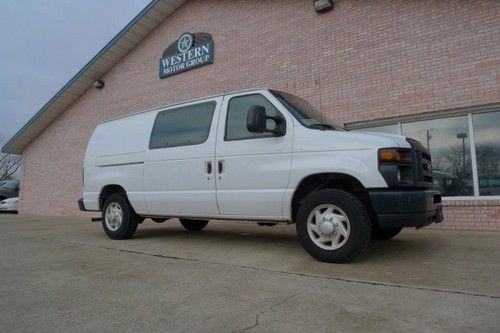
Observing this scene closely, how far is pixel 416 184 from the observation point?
189 inches

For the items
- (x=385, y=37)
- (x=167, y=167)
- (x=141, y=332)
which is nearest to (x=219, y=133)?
(x=167, y=167)

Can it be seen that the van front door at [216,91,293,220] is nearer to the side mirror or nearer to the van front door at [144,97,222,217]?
the van front door at [144,97,222,217]

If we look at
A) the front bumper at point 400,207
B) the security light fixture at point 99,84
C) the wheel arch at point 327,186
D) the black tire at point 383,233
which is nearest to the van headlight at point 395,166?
the front bumper at point 400,207

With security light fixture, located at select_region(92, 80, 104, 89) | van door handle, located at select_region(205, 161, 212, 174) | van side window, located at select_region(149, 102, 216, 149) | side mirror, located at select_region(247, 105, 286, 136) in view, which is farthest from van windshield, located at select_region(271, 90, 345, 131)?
security light fixture, located at select_region(92, 80, 104, 89)

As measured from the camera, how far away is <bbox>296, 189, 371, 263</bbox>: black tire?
464 cm

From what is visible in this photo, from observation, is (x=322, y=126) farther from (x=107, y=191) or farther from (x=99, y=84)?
(x=99, y=84)

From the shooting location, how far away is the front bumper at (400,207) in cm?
459

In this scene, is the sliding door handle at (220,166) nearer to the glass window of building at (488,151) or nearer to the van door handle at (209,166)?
the van door handle at (209,166)

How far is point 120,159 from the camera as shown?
7332mm

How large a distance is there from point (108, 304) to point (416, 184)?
3430 millimetres

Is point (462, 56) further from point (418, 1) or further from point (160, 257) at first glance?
point (160, 257)

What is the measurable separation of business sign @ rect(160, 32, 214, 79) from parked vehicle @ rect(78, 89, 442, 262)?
5.95m

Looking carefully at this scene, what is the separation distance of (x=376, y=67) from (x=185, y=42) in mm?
6818

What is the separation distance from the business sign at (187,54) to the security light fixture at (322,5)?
367 cm
